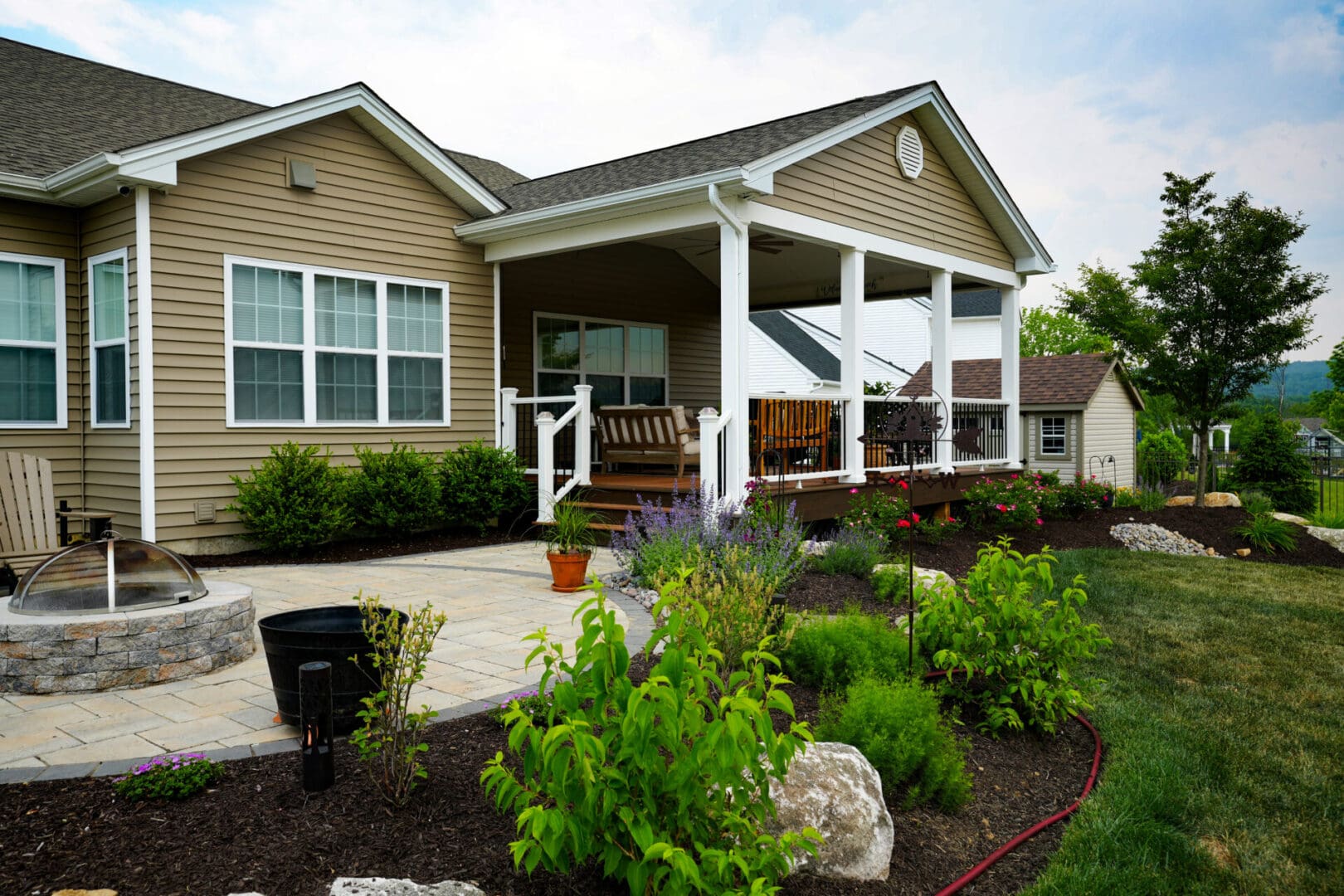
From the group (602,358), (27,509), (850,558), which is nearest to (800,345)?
(602,358)

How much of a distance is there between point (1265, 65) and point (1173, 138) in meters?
3.50

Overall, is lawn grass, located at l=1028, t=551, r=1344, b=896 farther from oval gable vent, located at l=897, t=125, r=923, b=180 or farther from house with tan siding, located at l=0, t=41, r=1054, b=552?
oval gable vent, located at l=897, t=125, r=923, b=180

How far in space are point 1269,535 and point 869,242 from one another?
18.8 ft

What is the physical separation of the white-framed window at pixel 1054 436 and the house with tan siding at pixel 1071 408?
19mm

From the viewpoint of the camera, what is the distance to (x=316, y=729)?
9.73 feet

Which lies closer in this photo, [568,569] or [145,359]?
[568,569]

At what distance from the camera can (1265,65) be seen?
16.1 metres

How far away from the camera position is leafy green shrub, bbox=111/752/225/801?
9.71 ft

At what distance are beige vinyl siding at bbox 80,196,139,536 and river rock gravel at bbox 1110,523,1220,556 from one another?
10110 mm

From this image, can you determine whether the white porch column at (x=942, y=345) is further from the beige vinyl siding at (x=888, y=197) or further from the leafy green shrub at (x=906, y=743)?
the leafy green shrub at (x=906, y=743)

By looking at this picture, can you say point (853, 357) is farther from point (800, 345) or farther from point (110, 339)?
point (800, 345)

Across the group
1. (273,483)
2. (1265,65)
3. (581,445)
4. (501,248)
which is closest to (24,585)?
(273,483)

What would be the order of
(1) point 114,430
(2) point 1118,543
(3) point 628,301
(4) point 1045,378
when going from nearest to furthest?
(1) point 114,430, (2) point 1118,543, (3) point 628,301, (4) point 1045,378

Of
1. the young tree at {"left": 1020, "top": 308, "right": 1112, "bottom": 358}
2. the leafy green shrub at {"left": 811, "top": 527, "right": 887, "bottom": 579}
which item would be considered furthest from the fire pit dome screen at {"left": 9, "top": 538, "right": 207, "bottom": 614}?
the young tree at {"left": 1020, "top": 308, "right": 1112, "bottom": 358}
